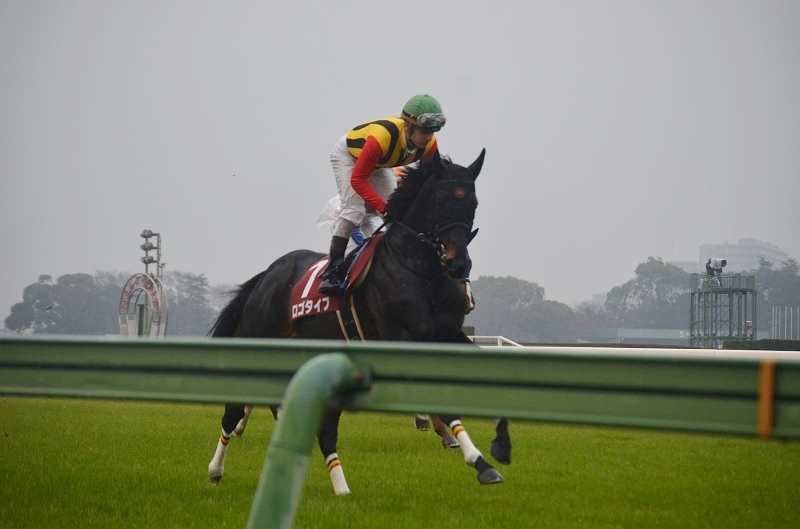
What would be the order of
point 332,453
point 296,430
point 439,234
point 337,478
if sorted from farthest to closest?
point 439,234, point 332,453, point 337,478, point 296,430

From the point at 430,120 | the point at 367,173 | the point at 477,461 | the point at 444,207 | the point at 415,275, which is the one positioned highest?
the point at 430,120

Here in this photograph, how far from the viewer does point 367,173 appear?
303 inches

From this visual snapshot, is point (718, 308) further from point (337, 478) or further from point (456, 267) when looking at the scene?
point (337, 478)

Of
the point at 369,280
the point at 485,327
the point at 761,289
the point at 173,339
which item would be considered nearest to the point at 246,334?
the point at 369,280

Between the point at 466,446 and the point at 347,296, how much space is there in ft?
5.32

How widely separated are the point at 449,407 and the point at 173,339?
3.25 ft

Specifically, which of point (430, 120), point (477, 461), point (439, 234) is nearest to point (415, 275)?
point (439, 234)

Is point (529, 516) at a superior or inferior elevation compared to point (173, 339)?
inferior

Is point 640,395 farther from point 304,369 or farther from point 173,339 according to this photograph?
point 173,339

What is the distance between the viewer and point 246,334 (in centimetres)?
868

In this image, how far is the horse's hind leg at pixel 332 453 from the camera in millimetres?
6621

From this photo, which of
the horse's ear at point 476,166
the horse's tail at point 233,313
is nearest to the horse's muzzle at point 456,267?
the horse's ear at point 476,166

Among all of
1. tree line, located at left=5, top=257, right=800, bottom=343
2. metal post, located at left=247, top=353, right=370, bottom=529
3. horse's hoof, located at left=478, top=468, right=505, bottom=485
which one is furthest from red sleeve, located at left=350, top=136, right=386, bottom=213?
tree line, located at left=5, top=257, right=800, bottom=343

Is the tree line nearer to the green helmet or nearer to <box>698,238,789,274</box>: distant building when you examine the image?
the green helmet
